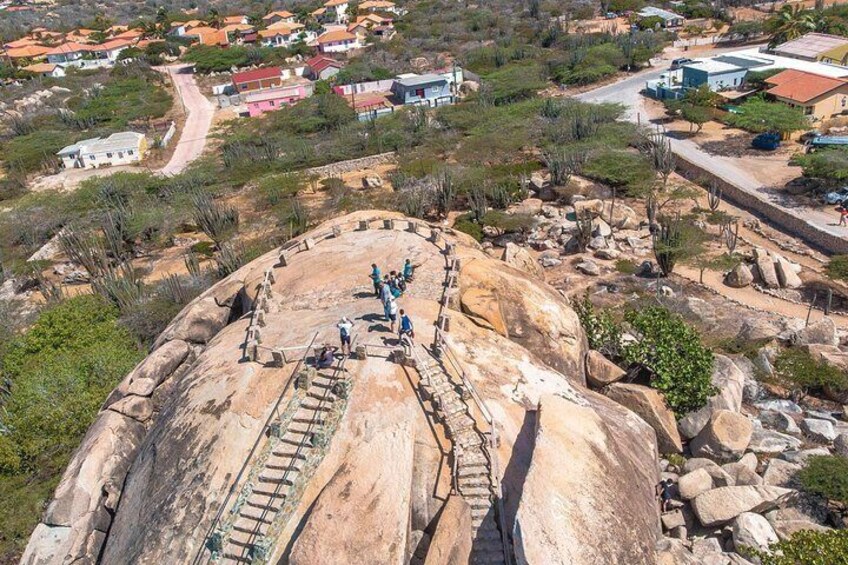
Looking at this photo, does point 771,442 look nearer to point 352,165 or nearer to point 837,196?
point 837,196

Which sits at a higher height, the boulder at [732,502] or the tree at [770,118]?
the boulder at [732,502]

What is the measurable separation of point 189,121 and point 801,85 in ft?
208

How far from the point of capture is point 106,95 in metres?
79.9

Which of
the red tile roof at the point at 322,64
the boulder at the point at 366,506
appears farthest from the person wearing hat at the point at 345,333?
the red tile roof at the point at 322,64

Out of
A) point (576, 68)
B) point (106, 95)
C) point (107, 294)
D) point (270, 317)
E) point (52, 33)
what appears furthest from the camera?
point (52, 33)

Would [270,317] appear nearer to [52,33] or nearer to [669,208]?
[669,208]

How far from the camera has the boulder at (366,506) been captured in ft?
35.1

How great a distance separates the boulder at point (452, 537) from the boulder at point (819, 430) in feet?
39.8

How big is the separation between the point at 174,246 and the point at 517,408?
3478 cm

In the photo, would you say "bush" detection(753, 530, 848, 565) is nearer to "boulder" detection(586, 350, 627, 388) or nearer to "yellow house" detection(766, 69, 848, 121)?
"boulder" detection(586, 350, 627, 388)

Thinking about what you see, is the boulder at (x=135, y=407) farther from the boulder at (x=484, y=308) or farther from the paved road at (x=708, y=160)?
the paved road at (x=708, y=160)

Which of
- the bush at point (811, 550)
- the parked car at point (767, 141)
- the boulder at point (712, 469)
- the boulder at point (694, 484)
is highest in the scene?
the bush at point (811, 550)

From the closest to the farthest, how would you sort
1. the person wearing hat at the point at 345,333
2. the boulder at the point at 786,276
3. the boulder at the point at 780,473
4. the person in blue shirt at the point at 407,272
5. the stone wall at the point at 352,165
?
the person wearing hat at the point at 345,333, the boulder at the point at 780,473, the person in blue shirt at the point at 407,272, the boulder at the point at 786,276, the stone wall at the point at 352,165

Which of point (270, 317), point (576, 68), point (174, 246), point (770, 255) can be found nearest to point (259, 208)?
point (174, 246)
